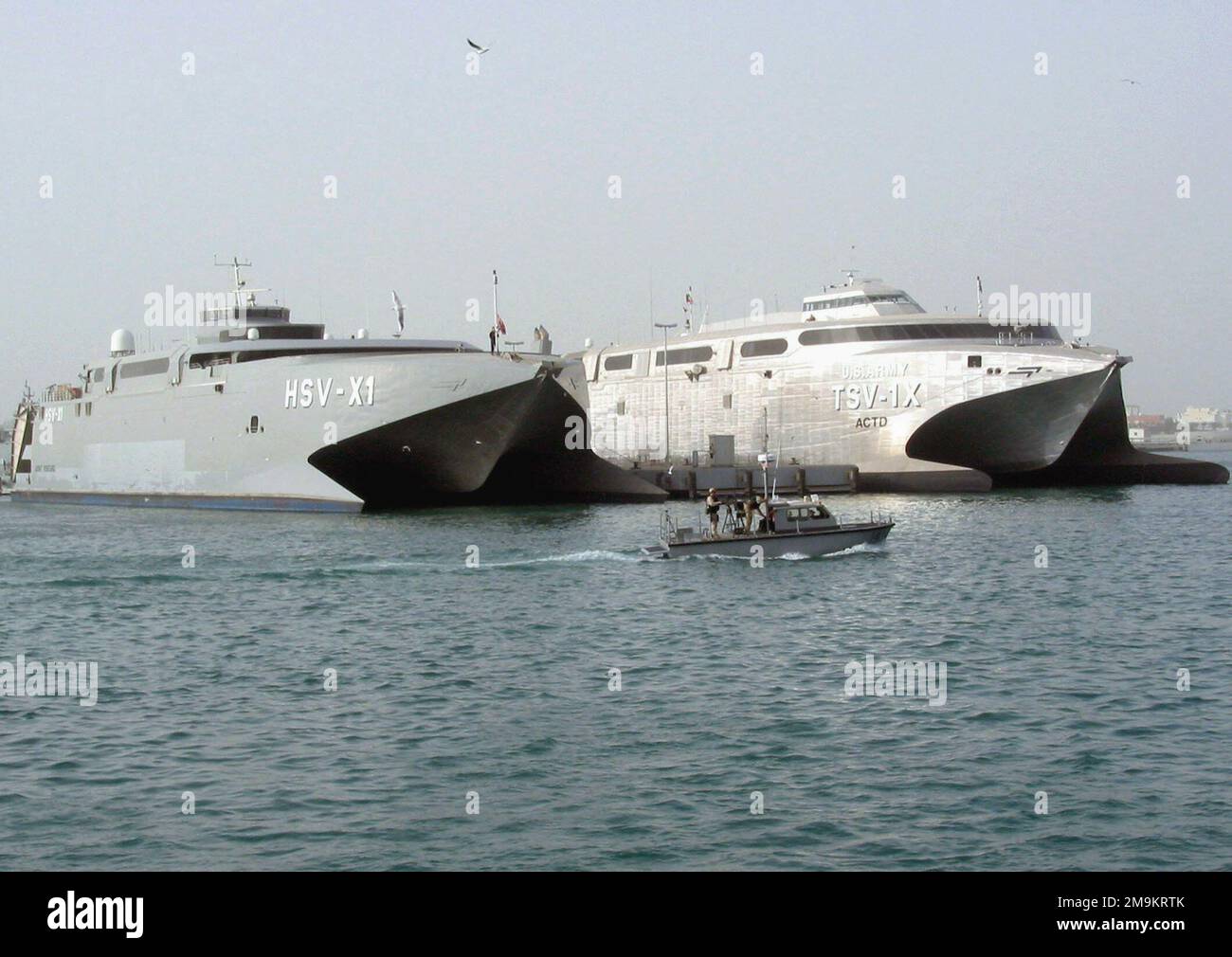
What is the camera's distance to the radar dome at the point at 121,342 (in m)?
85.2

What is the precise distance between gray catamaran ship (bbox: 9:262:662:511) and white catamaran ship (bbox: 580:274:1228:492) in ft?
47.0

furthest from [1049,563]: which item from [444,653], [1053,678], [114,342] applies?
[114,342]

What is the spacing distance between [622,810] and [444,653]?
11.2 m

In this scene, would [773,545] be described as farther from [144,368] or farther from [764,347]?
[144,368]

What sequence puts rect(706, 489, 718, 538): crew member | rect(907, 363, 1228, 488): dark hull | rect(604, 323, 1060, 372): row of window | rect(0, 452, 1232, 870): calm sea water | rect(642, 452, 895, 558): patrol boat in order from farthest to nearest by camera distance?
rect(604, 323, 1060, 372): row of window < rect(907, 363, 1228, 488): dark hull < rect(706, 489, 718, 538): crew member < rect(642, 452, 895, 558): patrol boat < rect(0, 452, 1232, 870): calm sea water

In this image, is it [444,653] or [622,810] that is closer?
[622,810]

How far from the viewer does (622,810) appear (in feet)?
51.5

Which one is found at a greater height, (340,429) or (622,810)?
(340,429)

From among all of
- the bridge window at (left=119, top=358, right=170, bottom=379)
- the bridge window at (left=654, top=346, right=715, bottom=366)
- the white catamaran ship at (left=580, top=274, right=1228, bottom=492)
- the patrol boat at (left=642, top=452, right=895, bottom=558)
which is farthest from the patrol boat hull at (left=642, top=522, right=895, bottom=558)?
the bridge window at (left=654, top=346, right=715, bottom=366)

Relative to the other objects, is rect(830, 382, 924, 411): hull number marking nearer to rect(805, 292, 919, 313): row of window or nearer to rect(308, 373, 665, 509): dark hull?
rect(805, 292, 919, 313): row of window

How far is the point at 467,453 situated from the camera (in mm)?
61375

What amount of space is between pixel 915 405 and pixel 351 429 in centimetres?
3203

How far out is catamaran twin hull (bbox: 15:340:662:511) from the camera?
2311 inches
